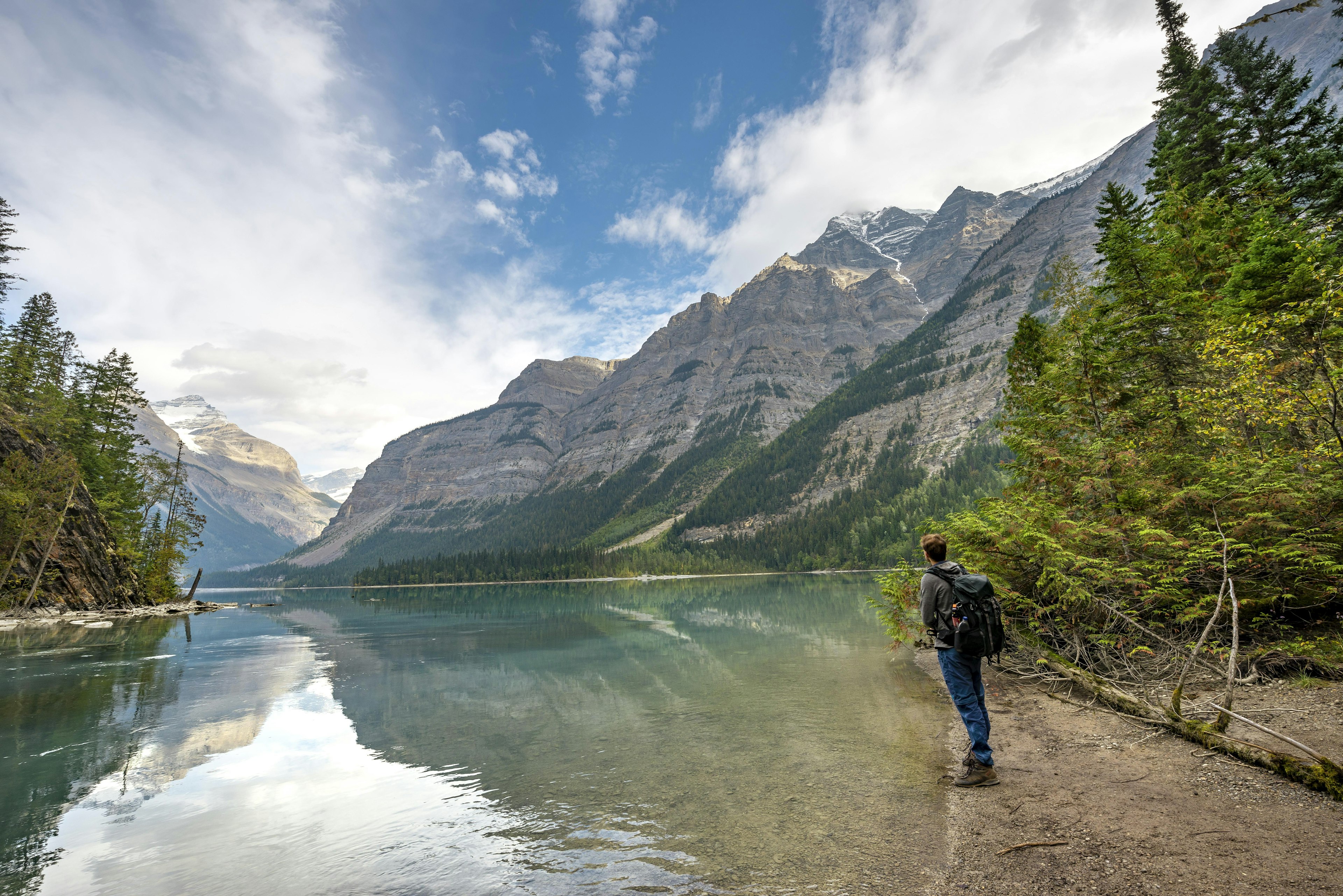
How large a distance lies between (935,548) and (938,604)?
0.89 metres

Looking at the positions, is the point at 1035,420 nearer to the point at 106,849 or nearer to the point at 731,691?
the point at 731,691

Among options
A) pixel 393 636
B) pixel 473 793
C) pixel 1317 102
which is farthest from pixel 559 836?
pixel 393 636

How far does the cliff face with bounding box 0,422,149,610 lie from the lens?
1741 inches

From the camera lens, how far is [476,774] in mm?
11227

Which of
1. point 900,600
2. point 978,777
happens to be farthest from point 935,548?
point 900,600

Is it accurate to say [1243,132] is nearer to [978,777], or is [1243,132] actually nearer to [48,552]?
[978,777]

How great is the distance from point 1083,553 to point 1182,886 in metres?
9.80

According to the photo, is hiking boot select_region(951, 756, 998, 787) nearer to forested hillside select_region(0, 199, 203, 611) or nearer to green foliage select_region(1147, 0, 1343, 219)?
green foliage select_region(1147, 0, 1343, 219)

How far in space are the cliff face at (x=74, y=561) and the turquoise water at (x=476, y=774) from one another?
24854mm

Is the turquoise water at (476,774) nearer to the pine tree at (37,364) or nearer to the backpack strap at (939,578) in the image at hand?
the backpack strap at (939,578)

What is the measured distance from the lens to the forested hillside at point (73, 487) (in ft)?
140

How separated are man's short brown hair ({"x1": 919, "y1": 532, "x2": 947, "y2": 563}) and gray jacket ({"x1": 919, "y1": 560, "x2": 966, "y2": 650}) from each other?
322 millimetres

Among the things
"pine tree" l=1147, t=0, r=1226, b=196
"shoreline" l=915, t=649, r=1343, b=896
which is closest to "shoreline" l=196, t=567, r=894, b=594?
"pine tree" l=1147, t=0, r=1226, b=196

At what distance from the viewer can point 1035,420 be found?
18.5m
